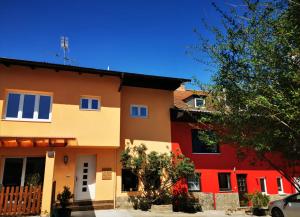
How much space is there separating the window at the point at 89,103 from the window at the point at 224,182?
9.50 metres

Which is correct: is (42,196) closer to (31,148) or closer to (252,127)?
(31,148)

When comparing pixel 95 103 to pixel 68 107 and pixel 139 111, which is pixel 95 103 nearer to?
pixel 68 107

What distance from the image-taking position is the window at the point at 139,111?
17.0m

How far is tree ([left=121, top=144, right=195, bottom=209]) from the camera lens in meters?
14.9

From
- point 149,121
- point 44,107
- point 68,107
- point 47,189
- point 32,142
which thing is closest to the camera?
point 47,189

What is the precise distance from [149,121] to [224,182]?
22.0 ft

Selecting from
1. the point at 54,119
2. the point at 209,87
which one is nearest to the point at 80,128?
the point at 54,119

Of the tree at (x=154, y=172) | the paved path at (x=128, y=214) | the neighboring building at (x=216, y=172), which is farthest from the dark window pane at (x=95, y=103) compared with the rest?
the paved path at (x=128, y=214)

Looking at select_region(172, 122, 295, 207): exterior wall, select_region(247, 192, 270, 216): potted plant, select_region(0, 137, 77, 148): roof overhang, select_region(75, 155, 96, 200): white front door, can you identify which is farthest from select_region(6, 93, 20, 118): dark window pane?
select_region(247, 192, 270, 216): potted plant

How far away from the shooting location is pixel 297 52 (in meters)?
7.46

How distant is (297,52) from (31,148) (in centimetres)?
1314

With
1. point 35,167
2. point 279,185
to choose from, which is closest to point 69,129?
point 35,167

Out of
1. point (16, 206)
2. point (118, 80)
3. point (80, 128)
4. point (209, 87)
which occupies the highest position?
point (118, 80)

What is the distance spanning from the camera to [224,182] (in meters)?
17.9
